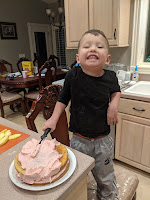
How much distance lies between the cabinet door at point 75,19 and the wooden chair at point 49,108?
1159mm

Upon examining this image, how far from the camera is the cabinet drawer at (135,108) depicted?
1407mm

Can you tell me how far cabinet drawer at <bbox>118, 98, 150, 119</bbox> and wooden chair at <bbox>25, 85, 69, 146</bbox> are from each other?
698 mm

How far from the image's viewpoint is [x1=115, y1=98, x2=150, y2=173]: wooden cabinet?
145cm

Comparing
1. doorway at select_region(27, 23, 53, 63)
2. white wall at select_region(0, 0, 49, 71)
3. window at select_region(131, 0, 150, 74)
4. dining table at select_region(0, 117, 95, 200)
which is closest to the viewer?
dining table at select_region(0, 117, 95, 200)

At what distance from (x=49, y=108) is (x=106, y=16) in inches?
48.9

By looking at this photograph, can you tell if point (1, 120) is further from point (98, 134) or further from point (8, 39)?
point (8, 39)

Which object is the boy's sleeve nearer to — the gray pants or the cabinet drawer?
the gray pants

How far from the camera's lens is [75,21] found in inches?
76.0

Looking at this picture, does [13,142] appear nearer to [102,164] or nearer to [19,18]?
[102,164]

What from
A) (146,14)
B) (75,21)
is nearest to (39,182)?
(75,21)

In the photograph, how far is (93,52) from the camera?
73cm

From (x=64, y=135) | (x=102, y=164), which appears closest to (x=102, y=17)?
(x=64, y=135)

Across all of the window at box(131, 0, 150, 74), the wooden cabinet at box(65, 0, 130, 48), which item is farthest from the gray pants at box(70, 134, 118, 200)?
the window at box(131, 0, 150, 74)

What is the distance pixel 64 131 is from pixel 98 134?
0.30 metres
